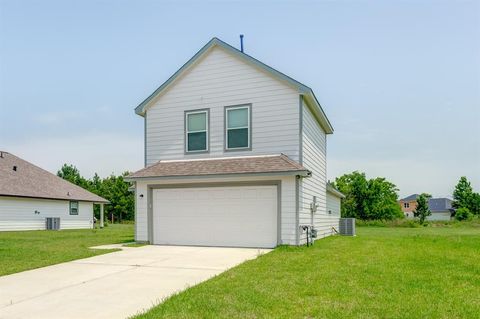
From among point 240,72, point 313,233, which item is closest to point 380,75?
point 240,72

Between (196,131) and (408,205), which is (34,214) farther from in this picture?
(408,205)

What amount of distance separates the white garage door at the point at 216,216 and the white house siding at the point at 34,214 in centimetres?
1433

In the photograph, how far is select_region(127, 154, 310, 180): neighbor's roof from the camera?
37.9ft

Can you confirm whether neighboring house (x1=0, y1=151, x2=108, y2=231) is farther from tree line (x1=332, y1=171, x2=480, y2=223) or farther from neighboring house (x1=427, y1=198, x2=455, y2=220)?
neighboring house (x1=427, y1=198, x2=455, y2=220)

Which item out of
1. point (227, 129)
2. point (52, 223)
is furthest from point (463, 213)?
point (52, 223)

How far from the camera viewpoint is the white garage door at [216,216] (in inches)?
475

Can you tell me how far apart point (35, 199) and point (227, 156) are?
1754cm

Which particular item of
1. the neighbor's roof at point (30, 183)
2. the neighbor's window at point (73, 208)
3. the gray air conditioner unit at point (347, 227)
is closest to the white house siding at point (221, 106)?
the gray air conditioner unit at point (347, 227)

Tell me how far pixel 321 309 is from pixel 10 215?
23.5 metres

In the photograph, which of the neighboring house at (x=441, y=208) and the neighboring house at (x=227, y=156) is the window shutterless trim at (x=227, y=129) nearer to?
the neighboring house at (x=227, y=156)

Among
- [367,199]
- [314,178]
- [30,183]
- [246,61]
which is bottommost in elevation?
[367,199]

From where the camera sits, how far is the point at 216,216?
12633 mm

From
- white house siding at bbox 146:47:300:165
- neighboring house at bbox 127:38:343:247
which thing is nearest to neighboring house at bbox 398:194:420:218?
neighboring house at bbox 127:38:343:247

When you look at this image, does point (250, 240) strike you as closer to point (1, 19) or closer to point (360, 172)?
point (1, 19)
